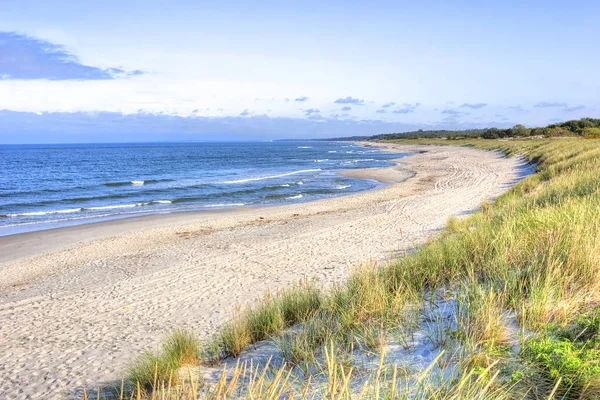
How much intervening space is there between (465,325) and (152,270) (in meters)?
9.19

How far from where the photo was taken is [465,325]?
147 inches

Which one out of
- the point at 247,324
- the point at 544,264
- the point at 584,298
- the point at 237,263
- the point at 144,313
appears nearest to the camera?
the point at 584,298

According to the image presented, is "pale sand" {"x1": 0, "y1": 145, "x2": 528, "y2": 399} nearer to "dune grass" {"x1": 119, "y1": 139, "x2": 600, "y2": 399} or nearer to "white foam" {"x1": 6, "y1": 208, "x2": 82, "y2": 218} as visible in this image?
"dune grass" {"x1": 119, "y1": 139, "x2": 600, "y2": 399}

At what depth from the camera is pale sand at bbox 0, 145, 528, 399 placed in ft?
20.5

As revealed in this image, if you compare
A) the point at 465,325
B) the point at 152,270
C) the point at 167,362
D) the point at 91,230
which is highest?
the point at 465,325

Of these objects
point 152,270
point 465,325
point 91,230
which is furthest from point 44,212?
point 465,325

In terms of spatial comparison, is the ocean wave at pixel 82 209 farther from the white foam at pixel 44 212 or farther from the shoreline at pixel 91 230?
the shoreline at pixel 91 230

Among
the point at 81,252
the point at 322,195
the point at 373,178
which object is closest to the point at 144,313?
the point at 81,252

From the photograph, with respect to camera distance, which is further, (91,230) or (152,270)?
(91,230)

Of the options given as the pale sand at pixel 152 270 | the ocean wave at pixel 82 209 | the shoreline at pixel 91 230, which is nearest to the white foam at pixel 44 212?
the ocean wave at pixel 82 209

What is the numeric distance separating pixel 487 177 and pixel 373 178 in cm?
1043

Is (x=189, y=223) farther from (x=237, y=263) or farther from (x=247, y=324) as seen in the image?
(x=247, y=324)

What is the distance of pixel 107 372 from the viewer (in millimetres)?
5434

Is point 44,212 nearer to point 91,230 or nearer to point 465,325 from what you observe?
point 91,230
